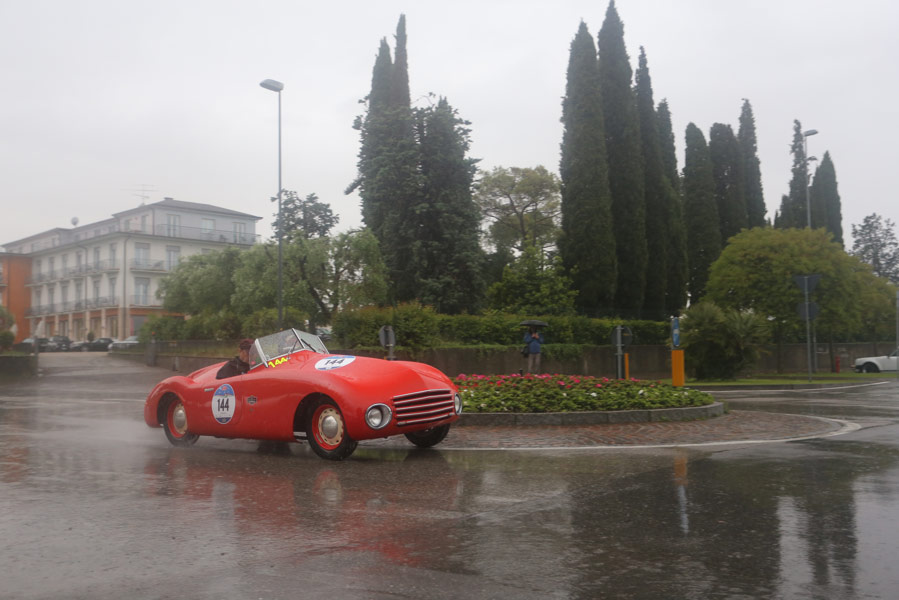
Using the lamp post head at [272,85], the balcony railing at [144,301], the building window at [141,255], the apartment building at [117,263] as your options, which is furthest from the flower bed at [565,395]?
the building window at [141,255]

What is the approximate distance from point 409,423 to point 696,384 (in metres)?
19.9

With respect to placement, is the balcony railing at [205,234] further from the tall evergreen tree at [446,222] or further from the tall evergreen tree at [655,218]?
the tall evergreen tree at [655,218]

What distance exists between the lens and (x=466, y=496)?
6.98m

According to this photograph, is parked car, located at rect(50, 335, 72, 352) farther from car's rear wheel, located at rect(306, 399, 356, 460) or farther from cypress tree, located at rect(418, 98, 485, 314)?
car's rear wheel, located at rect(306, 399, 356, 460)

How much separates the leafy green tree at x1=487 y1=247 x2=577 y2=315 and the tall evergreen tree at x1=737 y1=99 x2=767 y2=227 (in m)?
23.3

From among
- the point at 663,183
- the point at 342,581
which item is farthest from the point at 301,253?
the point at 342,581

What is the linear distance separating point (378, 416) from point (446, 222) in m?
30.3

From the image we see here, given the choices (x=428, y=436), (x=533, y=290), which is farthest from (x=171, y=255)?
(x=428, y=436)

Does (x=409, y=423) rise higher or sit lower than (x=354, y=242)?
lower

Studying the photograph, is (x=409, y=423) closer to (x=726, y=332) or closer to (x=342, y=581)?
(x=342, y=581)

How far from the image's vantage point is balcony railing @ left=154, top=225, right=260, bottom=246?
251 feet

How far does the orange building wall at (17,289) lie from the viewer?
83875 mm

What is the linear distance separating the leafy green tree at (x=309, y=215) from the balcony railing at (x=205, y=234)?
11.0 meters

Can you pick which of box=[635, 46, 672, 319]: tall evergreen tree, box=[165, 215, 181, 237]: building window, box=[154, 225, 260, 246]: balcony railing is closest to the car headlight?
box=[635, 46, 672, 319]: tall evergreen tree
